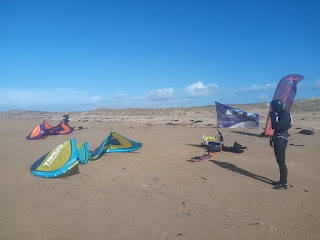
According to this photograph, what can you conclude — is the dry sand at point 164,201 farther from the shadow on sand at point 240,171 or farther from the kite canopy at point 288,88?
the kite canopy at point 288,88

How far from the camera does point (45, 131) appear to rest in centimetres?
1725

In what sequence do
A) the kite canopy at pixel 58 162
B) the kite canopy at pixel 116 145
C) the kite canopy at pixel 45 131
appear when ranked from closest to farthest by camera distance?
1. the kite canopy at pixel 58 162
2. the kite canopy at pixel 116 145
3. the kite canopy at pixel 45 131

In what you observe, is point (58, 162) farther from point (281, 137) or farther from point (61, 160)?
point (281, 137)

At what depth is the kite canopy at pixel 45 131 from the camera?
1655cm

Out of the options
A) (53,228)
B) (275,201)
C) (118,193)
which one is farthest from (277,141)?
(53,228)

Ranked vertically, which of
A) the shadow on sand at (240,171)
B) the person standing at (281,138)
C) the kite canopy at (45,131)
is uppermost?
the person standing at (281,138)

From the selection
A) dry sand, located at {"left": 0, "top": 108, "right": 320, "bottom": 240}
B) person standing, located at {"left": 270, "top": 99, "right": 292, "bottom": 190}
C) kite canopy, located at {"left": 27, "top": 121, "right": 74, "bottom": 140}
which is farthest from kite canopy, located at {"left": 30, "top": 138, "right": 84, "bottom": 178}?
kite canopy, located at {"left": 27, "top": 121, "right": 74, "bottom": 140}

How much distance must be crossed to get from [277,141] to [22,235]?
5358mm

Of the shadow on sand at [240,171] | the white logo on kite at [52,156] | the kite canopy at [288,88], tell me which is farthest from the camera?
the kite canopy at [288,88]

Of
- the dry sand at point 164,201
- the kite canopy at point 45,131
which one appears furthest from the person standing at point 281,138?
the kite canopy at point 45,131

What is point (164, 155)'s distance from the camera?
10047mm

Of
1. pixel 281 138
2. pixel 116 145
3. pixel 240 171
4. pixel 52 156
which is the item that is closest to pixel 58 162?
pixel 52 156

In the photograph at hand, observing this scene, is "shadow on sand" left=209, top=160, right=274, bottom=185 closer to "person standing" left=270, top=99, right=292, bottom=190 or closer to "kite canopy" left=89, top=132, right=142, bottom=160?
"person standing" left=270, top=99, right=292, bottom=190

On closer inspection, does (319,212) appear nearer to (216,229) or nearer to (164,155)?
(216,229)
